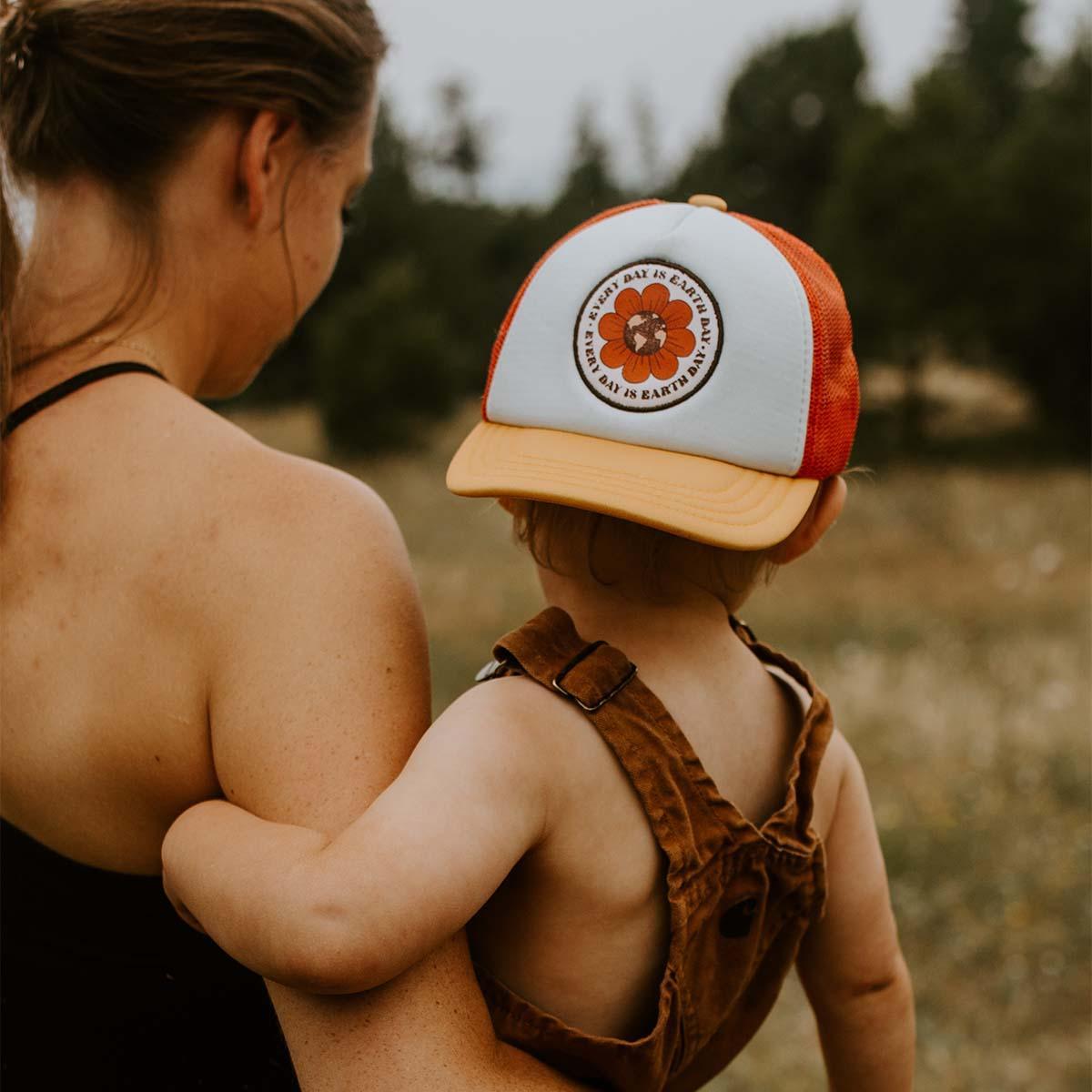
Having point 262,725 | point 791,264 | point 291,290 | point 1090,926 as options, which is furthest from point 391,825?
point 1090,926

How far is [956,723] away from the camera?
677 cm

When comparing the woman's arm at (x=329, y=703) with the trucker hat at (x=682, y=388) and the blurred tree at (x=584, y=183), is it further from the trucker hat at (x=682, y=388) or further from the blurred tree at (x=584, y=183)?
the blurred tree at (x=584, y=183)

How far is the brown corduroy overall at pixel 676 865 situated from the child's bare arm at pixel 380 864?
0.12 meters

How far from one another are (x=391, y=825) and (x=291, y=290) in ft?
3.13

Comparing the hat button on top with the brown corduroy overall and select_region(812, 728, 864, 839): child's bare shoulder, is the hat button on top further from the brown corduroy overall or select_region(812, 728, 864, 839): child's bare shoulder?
select_region(812, 728, 864, 839): child's bare shoulder

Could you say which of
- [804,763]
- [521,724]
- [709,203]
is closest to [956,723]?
[804,763]

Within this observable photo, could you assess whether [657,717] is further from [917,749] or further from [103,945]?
[917,749]

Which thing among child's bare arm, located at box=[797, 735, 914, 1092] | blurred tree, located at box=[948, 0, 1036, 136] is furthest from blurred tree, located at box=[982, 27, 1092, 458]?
child's bare arm, located at box=[797, 735, 914, 1092]

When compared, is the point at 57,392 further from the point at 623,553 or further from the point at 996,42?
the point at 996,42

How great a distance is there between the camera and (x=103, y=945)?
1626mm

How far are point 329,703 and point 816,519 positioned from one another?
2.15 feet

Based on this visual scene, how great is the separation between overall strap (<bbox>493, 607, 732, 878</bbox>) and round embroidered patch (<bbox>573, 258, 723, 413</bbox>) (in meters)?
0.30

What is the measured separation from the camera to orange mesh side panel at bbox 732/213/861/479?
4.92ft

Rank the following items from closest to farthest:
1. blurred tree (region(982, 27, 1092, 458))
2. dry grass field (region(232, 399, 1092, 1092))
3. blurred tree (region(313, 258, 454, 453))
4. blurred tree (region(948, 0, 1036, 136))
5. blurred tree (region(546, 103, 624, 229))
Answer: dry grass field (region(232, 399, 1092, 1092)) → blurred tree (region(982, 27, 1092, 458)) → blurred tree (region(313, 258, 454, 453)) → blurred tree (region(546, 103, 624, 229)) → blurred tree (region(948, 0, 1036, 136))
